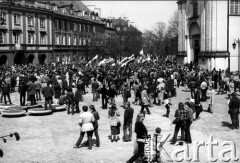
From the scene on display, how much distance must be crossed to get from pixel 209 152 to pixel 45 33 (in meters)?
52.1

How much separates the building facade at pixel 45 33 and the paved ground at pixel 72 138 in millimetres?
33636

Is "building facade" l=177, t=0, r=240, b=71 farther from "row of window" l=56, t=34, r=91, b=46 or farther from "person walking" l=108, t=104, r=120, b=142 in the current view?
"row of window" l=56, t=34, r=91, b=46

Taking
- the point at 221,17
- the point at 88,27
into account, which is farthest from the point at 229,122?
the point at 88,27

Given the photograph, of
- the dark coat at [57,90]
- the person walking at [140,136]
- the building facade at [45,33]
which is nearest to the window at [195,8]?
the building facade at [45,33]

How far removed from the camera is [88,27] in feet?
256

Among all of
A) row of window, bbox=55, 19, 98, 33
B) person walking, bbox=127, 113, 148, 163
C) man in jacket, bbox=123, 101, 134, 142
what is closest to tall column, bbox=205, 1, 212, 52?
man in jacket, bbox=123, 101, 134, 142

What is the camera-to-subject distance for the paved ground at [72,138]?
11883 mm

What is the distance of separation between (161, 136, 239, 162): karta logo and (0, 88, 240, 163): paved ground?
0.37 feet

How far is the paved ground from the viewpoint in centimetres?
1188

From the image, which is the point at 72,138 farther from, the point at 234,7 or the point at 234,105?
the point at 234,7

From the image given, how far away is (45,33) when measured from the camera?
6038 cm

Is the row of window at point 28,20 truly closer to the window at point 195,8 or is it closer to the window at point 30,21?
the window at point 30,21

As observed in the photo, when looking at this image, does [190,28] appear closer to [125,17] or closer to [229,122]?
[229,122]

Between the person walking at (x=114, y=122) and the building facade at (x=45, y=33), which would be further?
the building facade at (x=45, y=33)
